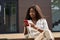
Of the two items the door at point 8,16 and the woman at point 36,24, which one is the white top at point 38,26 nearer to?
the woman at point 36,24

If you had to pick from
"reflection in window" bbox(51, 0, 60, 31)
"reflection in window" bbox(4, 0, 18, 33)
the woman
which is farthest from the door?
the woman

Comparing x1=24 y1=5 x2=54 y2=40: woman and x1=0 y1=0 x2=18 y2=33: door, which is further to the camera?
x1=0 y1=0 x2=18 y2=33: door

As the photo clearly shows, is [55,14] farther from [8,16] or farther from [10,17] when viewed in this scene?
[8,16]

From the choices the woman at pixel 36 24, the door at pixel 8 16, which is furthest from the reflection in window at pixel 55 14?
the woman at pixel 36 24

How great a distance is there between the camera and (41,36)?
4051 millimetres

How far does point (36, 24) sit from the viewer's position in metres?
4.38

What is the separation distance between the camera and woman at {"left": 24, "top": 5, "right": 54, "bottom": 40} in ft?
13.7

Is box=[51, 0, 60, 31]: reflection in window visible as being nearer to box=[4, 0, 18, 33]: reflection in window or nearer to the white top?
box=[4, 0, 18, 33]: reflection in window

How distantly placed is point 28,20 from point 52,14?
9028 millimetres

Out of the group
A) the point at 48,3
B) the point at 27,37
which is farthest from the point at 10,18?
the point at 27,37

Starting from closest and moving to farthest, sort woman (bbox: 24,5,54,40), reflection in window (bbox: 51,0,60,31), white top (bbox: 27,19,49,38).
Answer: woman (bbox: 24,5,54,40)
white top (bbox: 27,19,49,38)
reflection in window (bbox: 51,0,60,31)

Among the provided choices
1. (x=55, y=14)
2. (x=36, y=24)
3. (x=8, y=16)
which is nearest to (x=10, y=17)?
(x=8, y=16)

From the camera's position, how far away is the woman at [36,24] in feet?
13.7

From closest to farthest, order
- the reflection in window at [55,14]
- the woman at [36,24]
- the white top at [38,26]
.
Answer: the woman at [36,24] → the white top at [38,26] → the reflection in window at [55,14]
